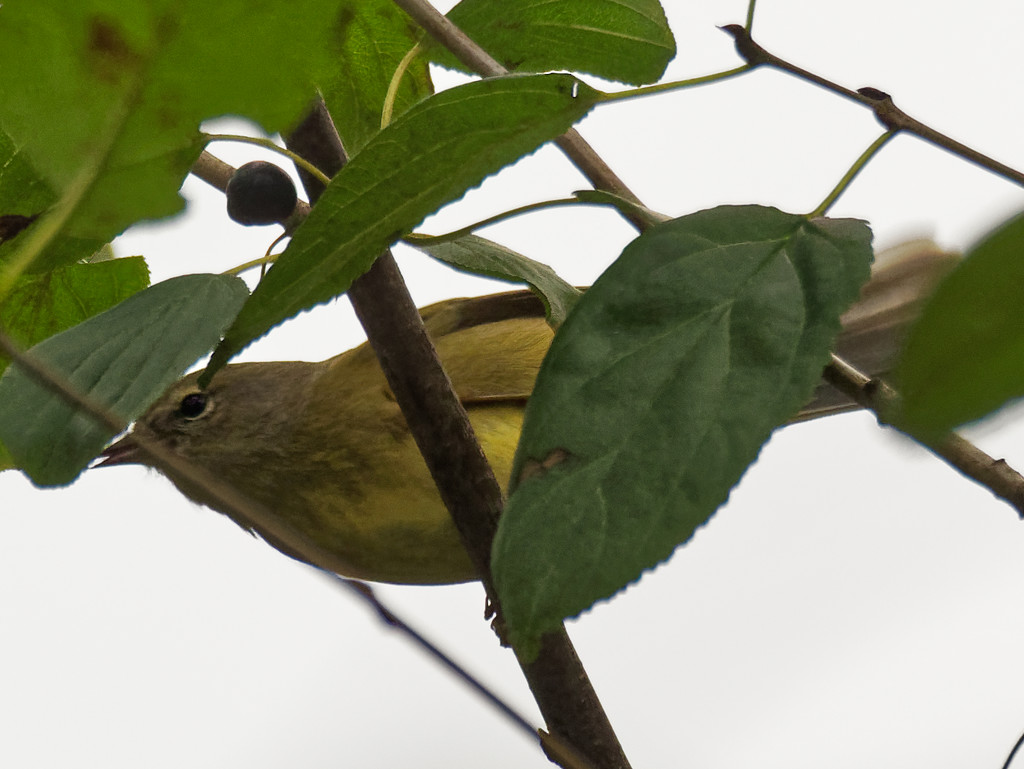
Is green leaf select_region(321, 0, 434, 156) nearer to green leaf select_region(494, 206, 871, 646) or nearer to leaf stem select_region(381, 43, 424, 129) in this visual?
leaf stem select_region(381, 43, 424, 129)

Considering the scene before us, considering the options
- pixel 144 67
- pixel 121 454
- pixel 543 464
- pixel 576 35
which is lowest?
pixel 543 464

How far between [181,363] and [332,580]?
204 millimetres

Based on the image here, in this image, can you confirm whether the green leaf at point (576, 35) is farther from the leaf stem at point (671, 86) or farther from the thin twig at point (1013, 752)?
the thin twig at point (1013, 752)

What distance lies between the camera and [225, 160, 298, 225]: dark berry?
0.75m

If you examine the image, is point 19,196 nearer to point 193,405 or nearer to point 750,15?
point 750,15

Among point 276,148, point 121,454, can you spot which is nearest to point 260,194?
point 276,148

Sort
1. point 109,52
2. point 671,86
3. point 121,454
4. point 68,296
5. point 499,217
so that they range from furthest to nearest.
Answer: point 121,454 → point 68,296 → point 499,217 → point 671,86 → point 109,52

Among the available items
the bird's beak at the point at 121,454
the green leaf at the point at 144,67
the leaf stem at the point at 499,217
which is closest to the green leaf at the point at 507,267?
the leaf stem at the point at 499,217

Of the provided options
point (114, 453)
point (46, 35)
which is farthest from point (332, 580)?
point (114, 453)

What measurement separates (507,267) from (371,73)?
11.7 inches

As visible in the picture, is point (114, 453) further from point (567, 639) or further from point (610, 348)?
point (610, 348)

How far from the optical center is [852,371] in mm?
640

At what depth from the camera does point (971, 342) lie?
245 millimetres

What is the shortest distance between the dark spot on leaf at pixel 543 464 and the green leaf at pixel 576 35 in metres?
0.38
